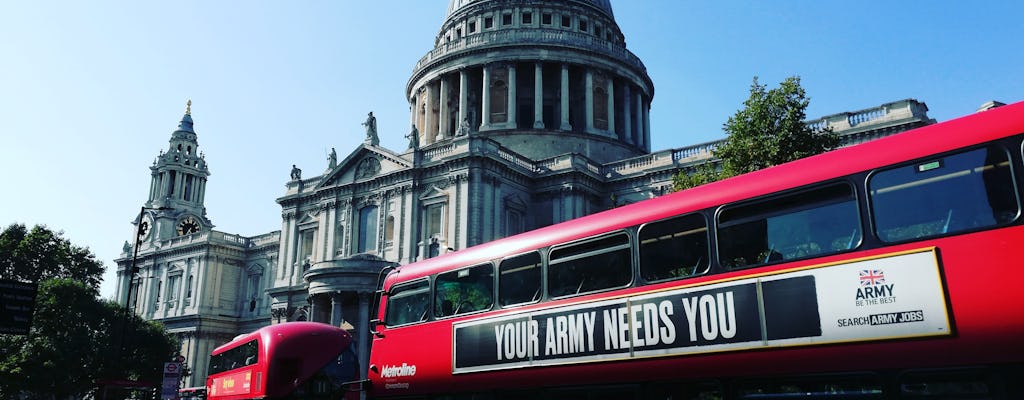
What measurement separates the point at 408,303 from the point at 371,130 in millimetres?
34416

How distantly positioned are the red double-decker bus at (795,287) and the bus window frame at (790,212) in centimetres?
2

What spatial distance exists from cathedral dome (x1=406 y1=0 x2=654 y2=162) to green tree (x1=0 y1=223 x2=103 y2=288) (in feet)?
83.4

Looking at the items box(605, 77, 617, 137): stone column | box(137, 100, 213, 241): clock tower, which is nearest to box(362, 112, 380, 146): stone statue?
box(605, 77, 617, 137): stone column

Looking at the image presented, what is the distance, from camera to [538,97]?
55.3m

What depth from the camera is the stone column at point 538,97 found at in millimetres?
54353

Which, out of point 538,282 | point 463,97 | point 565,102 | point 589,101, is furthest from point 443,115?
point 538,282

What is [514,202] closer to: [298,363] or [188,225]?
[298,363]

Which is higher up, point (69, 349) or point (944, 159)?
point (69, 349)

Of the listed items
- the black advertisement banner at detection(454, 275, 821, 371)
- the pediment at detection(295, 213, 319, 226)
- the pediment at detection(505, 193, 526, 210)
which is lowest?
the black advertisement banner at detection(454, 275, 821, 371)

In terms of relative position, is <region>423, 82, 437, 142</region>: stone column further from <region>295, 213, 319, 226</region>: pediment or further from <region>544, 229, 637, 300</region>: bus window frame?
<region>544, 229, 637, 300</region>: bus window frame

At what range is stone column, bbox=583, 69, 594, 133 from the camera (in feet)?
182

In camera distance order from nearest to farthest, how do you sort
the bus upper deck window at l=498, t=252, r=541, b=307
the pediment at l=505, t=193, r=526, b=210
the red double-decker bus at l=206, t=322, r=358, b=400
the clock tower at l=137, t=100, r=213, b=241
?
the bus upper deck window at l=498, t=252, r=541, b=307 < the red double-decker bus at l=206, t=322, r=358, b=400 < the pediment at l=505, t=193, r=526, b=210 < the clock tower at l=137, t=100, r=213, b=241

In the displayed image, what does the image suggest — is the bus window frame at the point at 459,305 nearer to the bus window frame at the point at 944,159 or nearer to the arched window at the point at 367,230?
the bus window frame at the point at 944,159

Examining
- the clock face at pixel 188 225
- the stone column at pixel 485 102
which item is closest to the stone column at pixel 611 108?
Answer: the stone column at pixel 485 102
